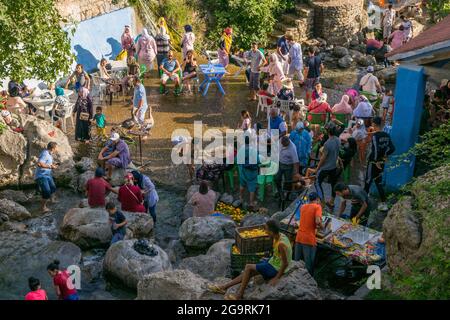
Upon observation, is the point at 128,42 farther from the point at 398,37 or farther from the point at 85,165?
the point at 398,37

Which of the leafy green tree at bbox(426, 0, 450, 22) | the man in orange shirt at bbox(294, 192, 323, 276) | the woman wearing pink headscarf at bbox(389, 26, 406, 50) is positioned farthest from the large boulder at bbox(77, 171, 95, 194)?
the leafy green tree at bbox(426, 0, 450, 22)

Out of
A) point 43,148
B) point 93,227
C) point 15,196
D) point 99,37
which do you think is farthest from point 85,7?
point 93,227

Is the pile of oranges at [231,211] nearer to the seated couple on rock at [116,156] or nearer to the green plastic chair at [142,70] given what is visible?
the seated couple on rock at [116,156]

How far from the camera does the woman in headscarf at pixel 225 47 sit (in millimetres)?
19688

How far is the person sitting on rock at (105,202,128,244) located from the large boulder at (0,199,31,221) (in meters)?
2.40

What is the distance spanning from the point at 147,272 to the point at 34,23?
16.4ft

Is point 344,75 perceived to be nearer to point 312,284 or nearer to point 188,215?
point 188,215

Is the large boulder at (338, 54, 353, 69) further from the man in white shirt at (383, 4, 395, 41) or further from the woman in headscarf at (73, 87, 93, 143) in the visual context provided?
the woman in headscarf at (73, 87, 93, 143)

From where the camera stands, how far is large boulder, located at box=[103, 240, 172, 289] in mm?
11086

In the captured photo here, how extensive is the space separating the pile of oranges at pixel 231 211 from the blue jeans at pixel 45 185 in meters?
3.32

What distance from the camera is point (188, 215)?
13.3m

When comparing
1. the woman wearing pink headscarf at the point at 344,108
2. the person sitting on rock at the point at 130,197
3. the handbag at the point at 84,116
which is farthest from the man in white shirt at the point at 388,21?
the person sitting on rock at the point at 130,197

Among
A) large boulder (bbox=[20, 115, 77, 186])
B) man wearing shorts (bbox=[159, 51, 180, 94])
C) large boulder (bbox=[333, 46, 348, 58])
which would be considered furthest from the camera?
large boulder (bbox=[333, 46, 348, 58])

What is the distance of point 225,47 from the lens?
20.2 m
